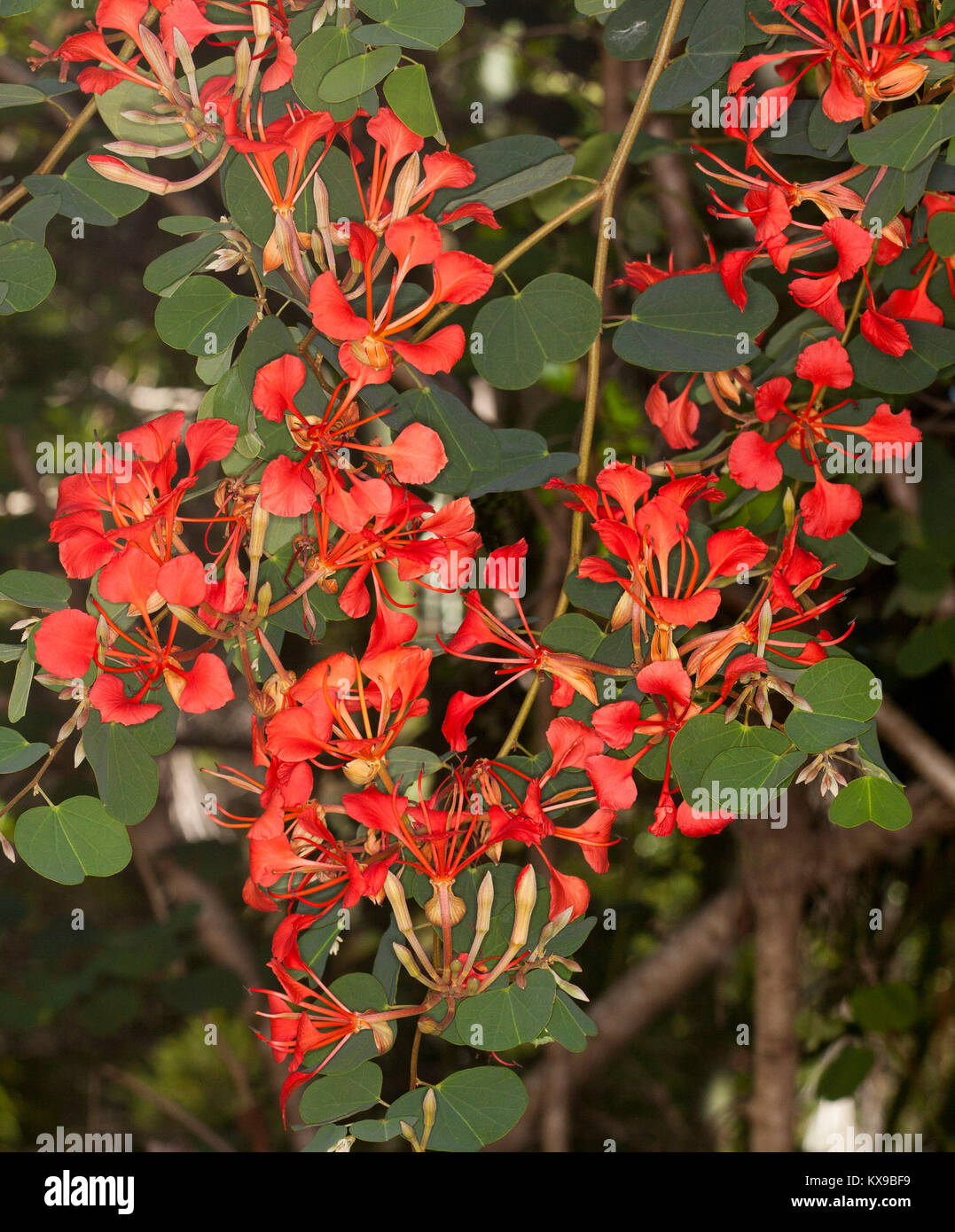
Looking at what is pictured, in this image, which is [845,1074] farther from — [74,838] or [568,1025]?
[74,838]

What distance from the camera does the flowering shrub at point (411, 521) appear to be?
38cm

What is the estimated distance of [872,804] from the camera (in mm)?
430

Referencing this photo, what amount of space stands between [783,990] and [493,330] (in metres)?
0.69

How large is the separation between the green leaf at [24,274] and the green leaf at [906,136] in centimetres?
34

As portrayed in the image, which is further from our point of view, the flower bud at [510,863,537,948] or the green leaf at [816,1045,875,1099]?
the green leaf at [816,1045,875,1099]

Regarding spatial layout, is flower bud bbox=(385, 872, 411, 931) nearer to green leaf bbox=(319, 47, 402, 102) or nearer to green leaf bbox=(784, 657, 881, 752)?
green leaf bbox=(784, 657, 881, 752)

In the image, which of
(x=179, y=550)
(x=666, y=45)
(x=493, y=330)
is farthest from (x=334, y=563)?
(x=666, y=45)

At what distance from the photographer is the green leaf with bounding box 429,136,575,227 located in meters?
0.44

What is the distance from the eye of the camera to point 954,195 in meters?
0.49

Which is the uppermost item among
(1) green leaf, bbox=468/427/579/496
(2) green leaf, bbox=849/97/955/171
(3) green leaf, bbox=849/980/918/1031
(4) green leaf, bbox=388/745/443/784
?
(2) green leaf, bbox=849/97/955/171

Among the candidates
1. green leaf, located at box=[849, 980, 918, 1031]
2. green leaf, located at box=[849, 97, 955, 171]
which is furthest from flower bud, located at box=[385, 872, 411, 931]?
green leaf, located at box=[849, 980, 918, 1031]

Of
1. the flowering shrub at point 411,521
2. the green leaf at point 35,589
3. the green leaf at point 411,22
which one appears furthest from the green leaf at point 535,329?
the green leaf at point 35,589

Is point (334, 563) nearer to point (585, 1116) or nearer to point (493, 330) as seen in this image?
point (493, 330)

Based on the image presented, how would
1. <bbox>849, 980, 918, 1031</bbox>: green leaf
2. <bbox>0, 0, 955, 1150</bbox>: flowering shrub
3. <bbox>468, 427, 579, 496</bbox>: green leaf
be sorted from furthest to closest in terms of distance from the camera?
<bbox>849, 980, 918, 1031</bbox>: green leaf, <bbox>468, 427, 579, 496</bbox>: green leaf, <bbox>0, 0, 955, 1150</bbox>: flowering shrub
